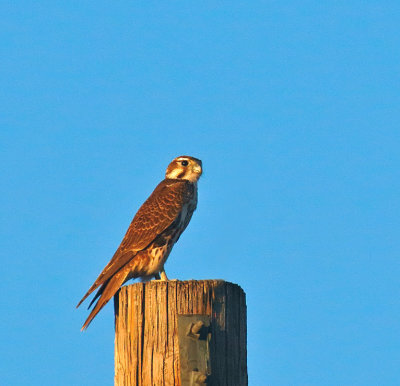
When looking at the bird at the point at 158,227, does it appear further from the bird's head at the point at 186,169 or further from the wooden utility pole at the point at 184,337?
the wooden utility pole at the point at 184,337

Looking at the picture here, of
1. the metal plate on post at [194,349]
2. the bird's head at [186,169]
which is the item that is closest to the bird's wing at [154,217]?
the bird's head at [186,169]

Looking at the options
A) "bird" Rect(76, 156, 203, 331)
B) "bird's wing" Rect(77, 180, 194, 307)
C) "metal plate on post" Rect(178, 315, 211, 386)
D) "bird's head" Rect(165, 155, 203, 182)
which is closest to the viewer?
"metal plate on post" Rect(178, 315, 211, 386)

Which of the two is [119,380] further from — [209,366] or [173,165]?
[173,165]

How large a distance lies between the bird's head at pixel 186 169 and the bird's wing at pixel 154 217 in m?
0.16

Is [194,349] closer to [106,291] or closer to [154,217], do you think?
[106,291]

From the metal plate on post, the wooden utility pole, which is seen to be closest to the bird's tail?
the wooden utility pole

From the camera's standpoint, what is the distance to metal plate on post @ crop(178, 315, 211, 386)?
3.46 metres

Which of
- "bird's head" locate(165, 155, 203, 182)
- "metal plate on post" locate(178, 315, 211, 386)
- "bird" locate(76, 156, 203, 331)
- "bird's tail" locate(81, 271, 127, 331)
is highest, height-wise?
"bird's head" locate(165, 155, 203, 182)

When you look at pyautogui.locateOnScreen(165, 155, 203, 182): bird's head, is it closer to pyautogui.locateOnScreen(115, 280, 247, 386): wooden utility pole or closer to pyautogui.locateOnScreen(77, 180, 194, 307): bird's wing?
pyautogui.locateOnScreen(77, 180, 194, 307): bird's wing

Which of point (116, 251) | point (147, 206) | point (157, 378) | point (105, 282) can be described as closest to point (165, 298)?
point (157, 378)

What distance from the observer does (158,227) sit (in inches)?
271

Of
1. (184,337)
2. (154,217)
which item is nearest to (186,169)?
(154,217)

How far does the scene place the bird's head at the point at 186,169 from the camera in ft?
25.4

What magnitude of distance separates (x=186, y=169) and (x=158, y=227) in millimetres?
1116
